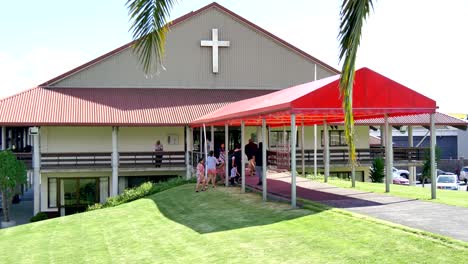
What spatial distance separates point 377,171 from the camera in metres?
32.8

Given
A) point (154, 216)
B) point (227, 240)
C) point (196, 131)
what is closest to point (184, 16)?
point (196, 131)

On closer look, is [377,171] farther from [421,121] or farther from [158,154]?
[158,154]

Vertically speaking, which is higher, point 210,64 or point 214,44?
point 214,44

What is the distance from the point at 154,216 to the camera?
17.2 m

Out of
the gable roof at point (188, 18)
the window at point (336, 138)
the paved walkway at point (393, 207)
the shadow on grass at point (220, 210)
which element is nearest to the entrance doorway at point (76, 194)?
the gable roof at point (188, 18)

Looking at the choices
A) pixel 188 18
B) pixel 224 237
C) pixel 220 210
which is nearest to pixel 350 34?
pixel 224 237

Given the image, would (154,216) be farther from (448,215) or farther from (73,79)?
(73,79)

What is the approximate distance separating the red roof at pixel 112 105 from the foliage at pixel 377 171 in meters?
8.07

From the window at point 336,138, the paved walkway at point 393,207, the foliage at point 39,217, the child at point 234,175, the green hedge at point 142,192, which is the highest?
the window at point 336,138

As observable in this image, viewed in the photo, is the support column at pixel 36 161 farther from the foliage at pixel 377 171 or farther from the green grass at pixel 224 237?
the foliage at pixel 377 171

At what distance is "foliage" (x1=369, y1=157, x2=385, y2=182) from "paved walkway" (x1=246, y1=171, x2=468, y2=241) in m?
13.1

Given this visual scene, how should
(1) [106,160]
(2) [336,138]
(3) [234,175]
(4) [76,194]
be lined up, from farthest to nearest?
(2) [336,138], (4) [76,194], (1) [106,160], (3) [234,175]

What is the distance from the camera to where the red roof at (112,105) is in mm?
30141

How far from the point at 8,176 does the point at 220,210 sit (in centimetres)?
1623
